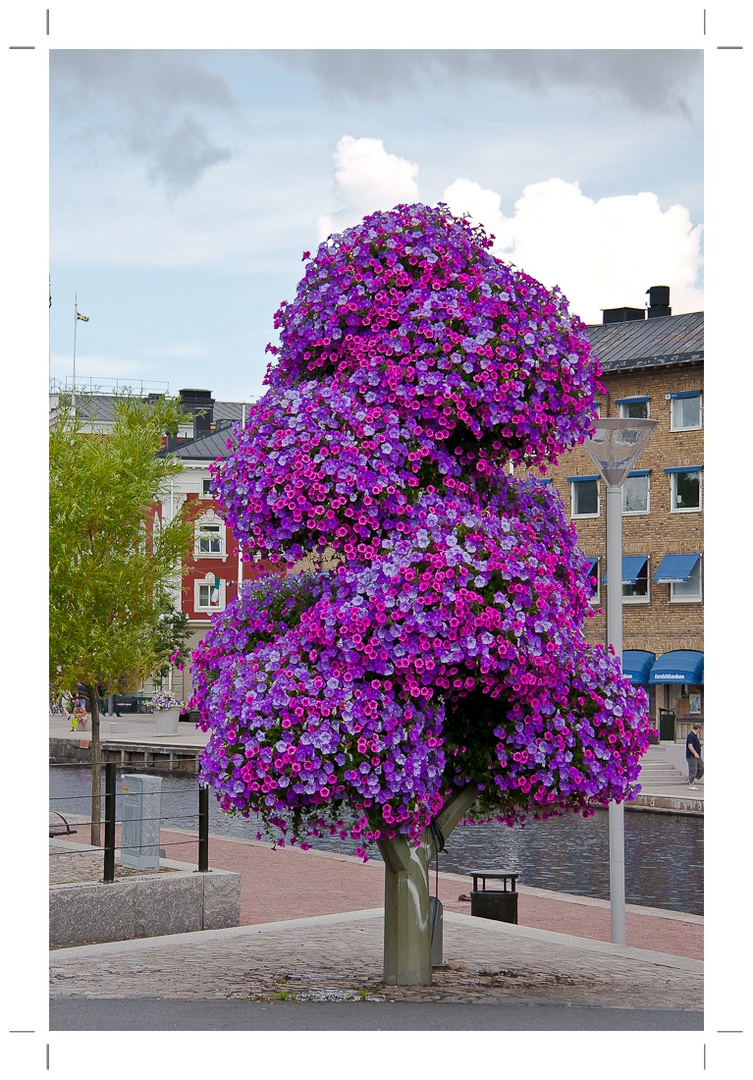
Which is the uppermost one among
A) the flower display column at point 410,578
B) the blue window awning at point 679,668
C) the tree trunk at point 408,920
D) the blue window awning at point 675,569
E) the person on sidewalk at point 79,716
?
the blue window awning at point 675,569

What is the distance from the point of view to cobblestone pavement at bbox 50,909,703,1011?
9883 millimetres

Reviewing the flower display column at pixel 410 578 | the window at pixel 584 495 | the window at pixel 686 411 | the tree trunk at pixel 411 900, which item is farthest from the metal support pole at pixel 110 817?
the window at pixel 584 495

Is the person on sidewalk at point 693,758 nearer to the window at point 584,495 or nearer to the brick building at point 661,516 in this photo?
the brick building at point 661,516

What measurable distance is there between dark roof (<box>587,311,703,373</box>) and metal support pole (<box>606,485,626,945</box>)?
3401 cm

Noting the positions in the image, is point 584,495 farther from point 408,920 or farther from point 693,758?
point 408,920

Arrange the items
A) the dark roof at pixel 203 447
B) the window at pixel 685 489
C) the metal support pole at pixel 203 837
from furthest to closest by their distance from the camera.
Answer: the dark roof at pixel 203 447 < the window at pixel 685 489 < the metal support pole at pixel 203 837

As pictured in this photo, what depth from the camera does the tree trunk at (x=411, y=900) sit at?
9.85 meters

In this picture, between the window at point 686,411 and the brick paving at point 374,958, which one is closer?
the brick paving at point 374,958

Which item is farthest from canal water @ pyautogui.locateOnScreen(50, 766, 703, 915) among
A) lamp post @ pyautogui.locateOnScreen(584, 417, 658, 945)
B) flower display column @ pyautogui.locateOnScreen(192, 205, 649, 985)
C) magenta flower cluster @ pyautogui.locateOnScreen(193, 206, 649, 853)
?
magenta flower cluster @ pyautogui.locateOnScreen(193, 206, 649, 853)

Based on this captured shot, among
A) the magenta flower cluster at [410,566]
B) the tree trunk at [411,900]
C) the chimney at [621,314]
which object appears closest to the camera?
the magenta flower cluster at [410,566]

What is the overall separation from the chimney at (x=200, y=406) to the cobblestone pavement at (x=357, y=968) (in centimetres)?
6401

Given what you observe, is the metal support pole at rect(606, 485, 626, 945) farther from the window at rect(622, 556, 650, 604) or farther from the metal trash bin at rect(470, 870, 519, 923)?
the window at rect(622, 556, 650, 604)

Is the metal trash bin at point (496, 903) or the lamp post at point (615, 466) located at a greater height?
the lamp post at point (615, 466)

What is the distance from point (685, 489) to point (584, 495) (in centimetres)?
390
